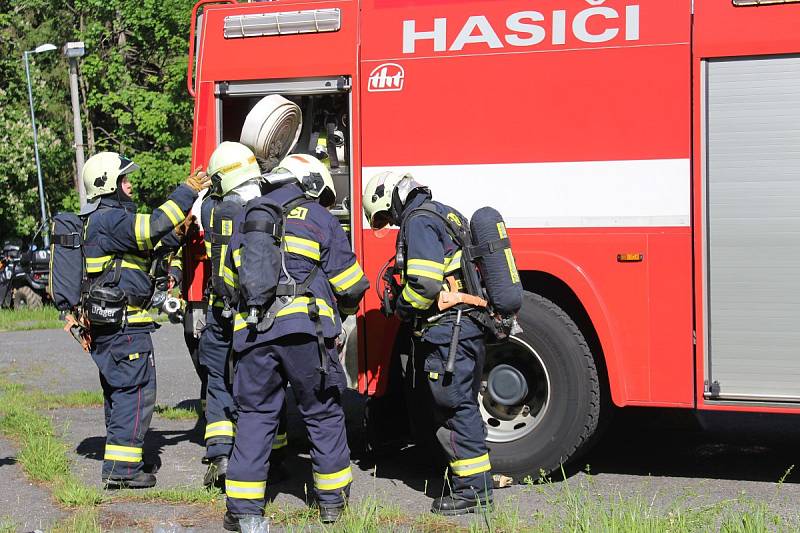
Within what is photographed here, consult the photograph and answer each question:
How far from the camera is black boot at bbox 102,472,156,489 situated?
6.00 metres

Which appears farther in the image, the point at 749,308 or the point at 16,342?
the point at 16,342

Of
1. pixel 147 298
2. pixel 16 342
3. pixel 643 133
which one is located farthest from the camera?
pixel 16 342

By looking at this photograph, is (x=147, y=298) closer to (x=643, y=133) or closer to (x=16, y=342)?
(x=643, y=133)

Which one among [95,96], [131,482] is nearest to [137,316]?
[131,482]

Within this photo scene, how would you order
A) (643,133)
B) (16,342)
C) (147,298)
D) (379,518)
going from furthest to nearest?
(16,342) → (147,298) → (643,133) → (379,518)

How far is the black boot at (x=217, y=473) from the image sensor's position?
6020 mm

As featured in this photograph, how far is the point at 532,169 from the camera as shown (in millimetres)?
5805

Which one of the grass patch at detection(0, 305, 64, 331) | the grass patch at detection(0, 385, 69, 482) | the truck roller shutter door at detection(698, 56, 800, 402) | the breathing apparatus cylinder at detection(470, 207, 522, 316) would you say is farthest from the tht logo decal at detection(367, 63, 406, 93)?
the grass patch at detection(0, 305, 64, 331)

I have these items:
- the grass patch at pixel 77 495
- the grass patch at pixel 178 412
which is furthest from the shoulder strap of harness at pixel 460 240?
the grass patch at pixel 178 412

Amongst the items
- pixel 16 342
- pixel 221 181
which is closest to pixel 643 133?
pixel 221 181

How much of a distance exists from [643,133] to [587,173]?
1.22 feet

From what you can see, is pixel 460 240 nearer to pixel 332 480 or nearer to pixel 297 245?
pixel 297 245

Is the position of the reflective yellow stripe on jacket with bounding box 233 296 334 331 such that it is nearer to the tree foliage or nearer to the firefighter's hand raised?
the firefighter's hand raised

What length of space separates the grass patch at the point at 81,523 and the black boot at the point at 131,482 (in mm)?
481
